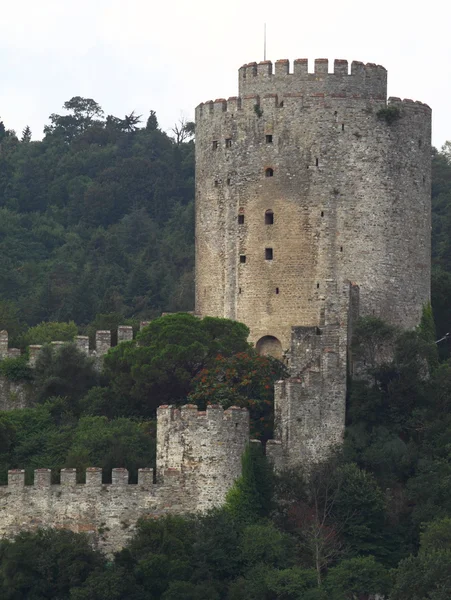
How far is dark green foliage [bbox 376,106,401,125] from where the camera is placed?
60688 millimetres

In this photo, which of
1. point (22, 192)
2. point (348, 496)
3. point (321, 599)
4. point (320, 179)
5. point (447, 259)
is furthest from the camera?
point (22, 192)

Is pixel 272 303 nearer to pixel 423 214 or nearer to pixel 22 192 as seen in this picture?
pixel 423 214

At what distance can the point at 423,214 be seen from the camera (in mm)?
61531

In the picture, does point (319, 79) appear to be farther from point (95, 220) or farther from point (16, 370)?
point (95, 220)

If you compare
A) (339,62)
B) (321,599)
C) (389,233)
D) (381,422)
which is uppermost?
Answer: (339,62)

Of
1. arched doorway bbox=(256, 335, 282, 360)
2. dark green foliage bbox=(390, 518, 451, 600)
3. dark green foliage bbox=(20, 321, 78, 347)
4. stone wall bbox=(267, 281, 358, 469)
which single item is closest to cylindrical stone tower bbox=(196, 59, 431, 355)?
arched doorway bbox=(256, 335, 282, 360)

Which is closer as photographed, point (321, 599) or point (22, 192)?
point (321, 599)

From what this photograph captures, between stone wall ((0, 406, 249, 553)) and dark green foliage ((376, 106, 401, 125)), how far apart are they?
1197 cm

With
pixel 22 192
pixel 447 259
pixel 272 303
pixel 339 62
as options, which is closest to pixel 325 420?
pixel 272 303

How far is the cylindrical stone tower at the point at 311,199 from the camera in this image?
60.0m

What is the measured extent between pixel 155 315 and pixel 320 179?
17.0m

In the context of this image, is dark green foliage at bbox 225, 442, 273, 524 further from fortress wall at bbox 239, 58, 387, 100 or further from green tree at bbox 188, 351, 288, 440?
fortress wall at bbox 239, 58, 387, 100

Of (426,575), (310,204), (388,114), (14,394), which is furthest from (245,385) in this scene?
(388,114)

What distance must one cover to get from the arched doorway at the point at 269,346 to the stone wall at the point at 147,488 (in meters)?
8.16
